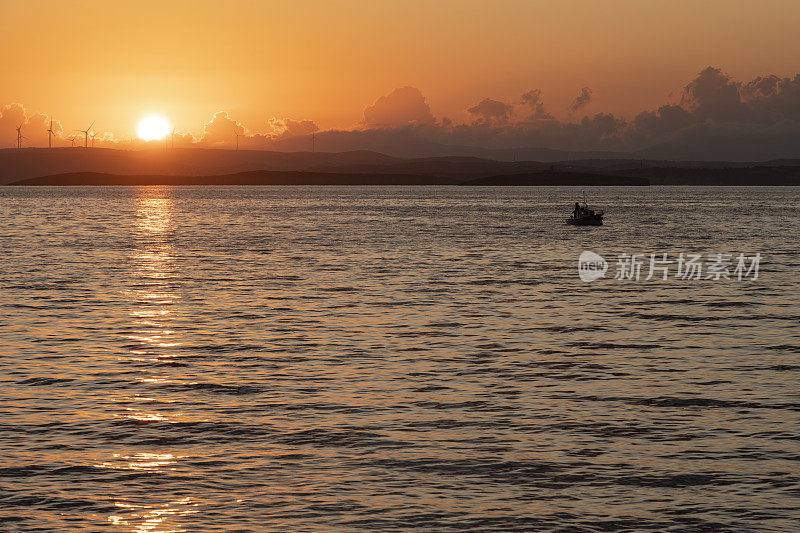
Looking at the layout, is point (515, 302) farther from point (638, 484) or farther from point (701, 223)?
point (701, 223)

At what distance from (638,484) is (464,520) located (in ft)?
14.4

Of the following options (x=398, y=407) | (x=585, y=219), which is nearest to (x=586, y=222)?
(x=585, y=219)

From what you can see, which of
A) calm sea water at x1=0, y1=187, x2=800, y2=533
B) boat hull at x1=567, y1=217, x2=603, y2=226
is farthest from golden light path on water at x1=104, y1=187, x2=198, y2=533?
boat hull at x1=567, y1=217, x2=603, y2=226

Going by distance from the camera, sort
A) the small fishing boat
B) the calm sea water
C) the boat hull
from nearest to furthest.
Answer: the calm sea water, the boat hull, the small fishing boat

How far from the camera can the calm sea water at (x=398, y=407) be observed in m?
19.7

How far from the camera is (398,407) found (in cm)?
2816

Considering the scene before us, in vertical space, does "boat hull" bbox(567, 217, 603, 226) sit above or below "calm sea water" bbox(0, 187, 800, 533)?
above

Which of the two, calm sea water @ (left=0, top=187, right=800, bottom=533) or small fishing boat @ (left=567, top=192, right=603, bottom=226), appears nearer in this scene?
calm sea water @ (left=0, top=187, right=800, bottom=533)

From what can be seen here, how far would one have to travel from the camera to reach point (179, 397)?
2958 cm

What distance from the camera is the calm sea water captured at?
19734 millimetres

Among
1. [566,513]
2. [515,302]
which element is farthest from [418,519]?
[515,302]

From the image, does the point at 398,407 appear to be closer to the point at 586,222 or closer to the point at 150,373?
the point at 150,373

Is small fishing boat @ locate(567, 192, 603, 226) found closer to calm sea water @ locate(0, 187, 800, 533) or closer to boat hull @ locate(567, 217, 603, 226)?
boat hull @ locate(567, 217, 603, 226)

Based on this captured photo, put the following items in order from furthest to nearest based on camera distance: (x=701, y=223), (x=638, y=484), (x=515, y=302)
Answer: (x=701, y=223), (x=515, y=302), (x=638, y=484)
